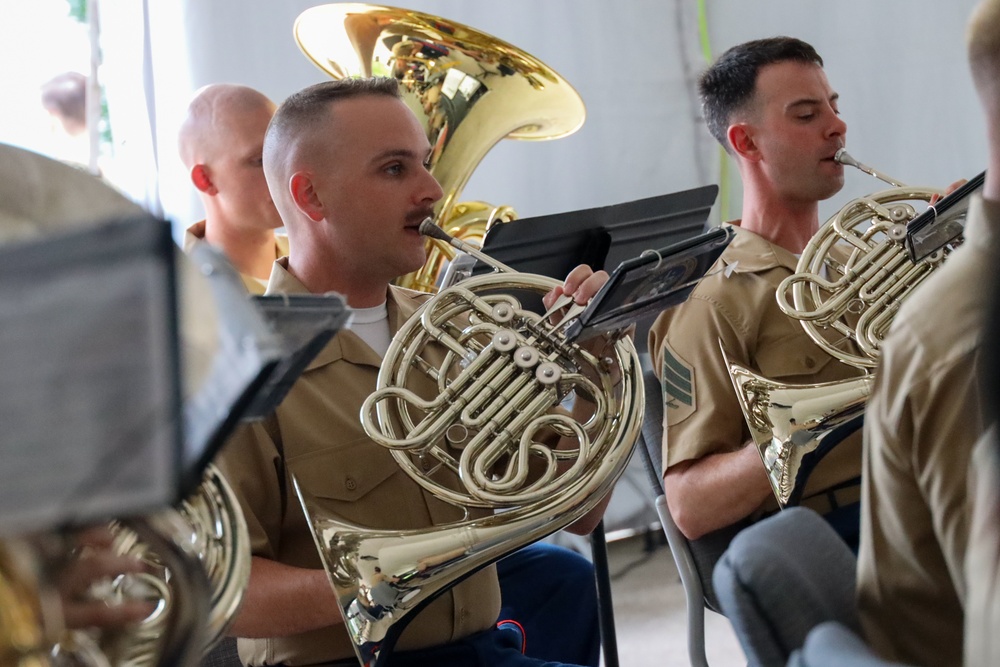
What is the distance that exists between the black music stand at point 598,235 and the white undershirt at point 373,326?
6.0 inches

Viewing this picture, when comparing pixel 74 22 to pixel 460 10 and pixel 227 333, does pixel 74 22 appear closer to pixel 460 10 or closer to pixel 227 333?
pixel 460 10

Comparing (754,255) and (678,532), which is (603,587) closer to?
(678,532)

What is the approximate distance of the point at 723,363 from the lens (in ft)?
5.71

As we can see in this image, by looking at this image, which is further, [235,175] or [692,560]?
[235,175]

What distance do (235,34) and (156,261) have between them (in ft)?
8.16

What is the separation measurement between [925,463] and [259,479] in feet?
2.84

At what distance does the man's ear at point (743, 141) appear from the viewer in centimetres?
207

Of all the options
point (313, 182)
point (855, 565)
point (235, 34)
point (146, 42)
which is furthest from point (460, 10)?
point (855, 565)

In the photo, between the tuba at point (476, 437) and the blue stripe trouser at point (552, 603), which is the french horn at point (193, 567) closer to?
the tuba at point (476, 437)

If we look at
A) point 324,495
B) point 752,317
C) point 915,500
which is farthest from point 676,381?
point 915,500

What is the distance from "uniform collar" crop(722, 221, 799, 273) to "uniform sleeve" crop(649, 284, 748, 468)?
0.12 metres

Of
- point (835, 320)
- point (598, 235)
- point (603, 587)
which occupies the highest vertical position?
point (598, 235)

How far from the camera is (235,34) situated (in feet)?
9.62

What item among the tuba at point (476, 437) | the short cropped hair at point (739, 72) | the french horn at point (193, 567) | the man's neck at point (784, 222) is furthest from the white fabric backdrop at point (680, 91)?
the french horn at point (193, 567)
